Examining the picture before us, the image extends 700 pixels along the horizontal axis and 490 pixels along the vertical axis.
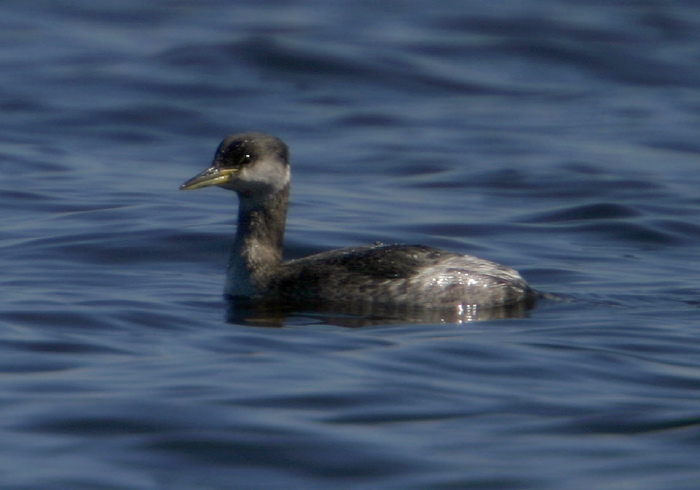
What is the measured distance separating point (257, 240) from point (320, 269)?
2.50 feet

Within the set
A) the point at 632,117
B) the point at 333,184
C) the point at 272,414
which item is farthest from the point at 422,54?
the point at 272,414

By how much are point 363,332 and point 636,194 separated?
851 cm

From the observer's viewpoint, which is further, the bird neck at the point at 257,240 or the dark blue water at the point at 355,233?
the bird neck at the point at 257,240

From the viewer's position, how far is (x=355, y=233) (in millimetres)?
15047

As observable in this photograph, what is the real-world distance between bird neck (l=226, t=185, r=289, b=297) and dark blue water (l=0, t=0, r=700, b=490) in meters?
0.38

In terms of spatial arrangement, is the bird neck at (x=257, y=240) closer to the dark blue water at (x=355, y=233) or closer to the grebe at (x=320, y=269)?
the grebe at (x=320, y=269)

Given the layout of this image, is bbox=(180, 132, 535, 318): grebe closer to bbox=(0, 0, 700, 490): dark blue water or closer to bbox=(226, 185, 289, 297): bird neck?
bbox=(226, 185, 289, 297): bird neck

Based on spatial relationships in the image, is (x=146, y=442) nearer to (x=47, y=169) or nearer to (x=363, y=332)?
(x=363, y=332)

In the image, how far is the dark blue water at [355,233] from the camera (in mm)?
7562

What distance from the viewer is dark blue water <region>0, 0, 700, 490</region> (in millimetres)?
7562

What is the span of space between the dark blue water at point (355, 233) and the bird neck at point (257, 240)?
382 mm

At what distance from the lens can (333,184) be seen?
60.3ft

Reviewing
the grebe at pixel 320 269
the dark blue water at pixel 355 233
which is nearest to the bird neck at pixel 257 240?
the grebe at pixel 320 269

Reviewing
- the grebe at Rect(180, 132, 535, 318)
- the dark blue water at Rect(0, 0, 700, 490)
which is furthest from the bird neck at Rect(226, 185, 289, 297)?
the dark blue water at Rect(0, 0, 700, 490)
